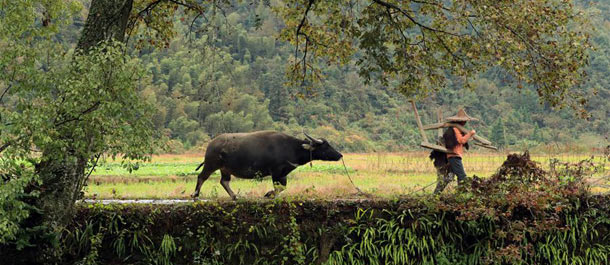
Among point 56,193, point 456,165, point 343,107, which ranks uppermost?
point 343,107

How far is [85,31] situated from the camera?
30.3 ft

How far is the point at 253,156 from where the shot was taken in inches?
500

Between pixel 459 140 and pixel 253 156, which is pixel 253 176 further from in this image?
pixel 459 140

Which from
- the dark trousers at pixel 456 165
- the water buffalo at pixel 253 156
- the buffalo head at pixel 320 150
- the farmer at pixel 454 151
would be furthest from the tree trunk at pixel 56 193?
the dark trousers at pixel 456 165

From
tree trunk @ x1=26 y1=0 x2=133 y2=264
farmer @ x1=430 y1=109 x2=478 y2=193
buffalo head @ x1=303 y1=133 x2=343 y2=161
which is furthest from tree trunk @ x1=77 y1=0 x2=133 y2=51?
farmer @ x1=430 y1=109 x2=478 y2=193

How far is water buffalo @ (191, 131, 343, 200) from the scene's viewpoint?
12648mm

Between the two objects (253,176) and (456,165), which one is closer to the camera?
(456,165)

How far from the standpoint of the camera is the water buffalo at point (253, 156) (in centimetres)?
1265

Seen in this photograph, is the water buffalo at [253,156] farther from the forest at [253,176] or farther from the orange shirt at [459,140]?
the orange shirt at [459,140]

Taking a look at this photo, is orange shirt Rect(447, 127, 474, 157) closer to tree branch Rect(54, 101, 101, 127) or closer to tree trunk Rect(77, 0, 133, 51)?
tree trunk Rect(77, 0, 133, 51)

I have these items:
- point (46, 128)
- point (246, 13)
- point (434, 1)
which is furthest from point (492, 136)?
point (46, 128)

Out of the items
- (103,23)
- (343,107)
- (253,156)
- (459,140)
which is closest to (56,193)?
(103,23)

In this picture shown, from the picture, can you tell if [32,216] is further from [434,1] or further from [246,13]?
[246,13]

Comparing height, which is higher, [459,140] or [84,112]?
[84,112]
